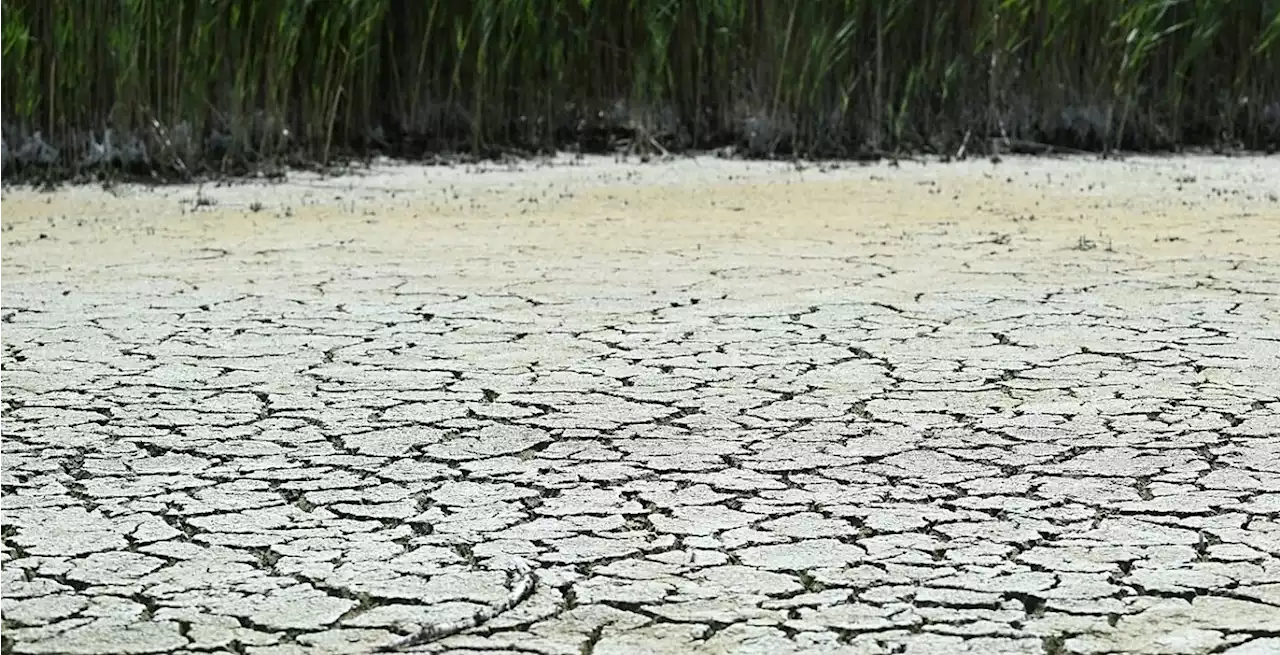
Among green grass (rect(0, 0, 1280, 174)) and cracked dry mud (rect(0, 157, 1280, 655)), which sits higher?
green grass (rect(0, 0, 1280, 174))

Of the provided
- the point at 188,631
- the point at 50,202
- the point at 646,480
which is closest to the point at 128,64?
the point at 50,202

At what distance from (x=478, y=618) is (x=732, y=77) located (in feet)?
20.1

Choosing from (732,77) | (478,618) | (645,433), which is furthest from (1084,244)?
(478,618)

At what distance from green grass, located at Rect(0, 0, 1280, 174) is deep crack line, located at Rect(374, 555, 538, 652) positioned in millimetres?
5123

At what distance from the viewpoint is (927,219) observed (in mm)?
6469

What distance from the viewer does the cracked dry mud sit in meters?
2.58

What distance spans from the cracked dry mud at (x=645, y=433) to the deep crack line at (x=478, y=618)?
0.02 m

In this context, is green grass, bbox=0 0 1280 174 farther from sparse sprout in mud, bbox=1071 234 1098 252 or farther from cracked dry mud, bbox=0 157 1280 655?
sparse sprout in mud, bbox=1071 234 1098 252

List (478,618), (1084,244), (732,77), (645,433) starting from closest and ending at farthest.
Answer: (478,618)
(645,433)
(1084,244)
(732,77)

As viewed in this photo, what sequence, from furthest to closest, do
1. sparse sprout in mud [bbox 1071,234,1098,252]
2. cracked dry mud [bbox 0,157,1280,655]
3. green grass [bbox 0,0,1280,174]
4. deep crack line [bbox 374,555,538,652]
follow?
green grass [bbox 0,0,1280,174] < sparse sprout in mud [bbox 1071,234,1098,252] < cracked dry mud [bbox 0,157,1280,655] < deep crack line [bbox 374,555,538,652]

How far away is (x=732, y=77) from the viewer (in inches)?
335

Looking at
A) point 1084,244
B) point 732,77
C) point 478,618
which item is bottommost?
point 478,618

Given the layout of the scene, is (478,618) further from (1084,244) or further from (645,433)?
(1084,244)

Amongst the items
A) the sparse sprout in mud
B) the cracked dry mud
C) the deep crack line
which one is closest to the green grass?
the cracked dry mud
